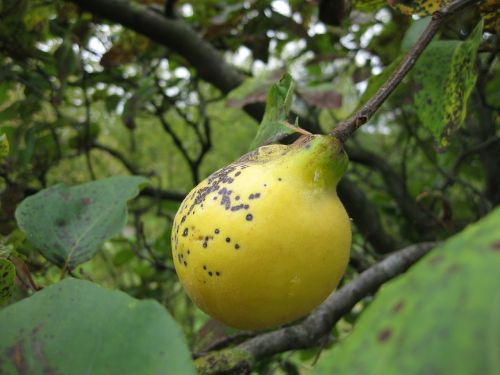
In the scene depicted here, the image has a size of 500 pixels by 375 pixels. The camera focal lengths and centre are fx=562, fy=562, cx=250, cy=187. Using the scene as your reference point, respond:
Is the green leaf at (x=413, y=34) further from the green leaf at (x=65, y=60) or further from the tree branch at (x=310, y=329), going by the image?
the green leaf at (x=65, y=60)

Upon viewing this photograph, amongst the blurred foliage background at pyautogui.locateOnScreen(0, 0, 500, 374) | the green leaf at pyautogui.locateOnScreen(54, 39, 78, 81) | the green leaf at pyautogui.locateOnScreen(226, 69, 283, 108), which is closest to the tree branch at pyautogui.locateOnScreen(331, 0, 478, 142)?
the blurred foliage background at pyautogui.locateOnScreen(0, 0, 500, 374)

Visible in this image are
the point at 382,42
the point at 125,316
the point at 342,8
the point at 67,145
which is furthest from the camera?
the point at 67,145

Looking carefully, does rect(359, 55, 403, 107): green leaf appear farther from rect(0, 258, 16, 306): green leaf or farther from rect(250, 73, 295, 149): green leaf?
rect(0, 258, 16, 306): green leaf

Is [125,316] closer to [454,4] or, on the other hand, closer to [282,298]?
[282,298]

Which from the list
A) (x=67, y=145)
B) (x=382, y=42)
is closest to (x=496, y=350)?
(x=382, y=42)

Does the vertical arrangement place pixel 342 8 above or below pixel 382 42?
above

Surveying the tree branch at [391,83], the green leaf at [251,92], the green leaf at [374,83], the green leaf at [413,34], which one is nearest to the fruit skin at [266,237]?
the tree branch at [391,83]

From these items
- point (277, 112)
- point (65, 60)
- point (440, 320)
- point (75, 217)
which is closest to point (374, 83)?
point (277, 112)
